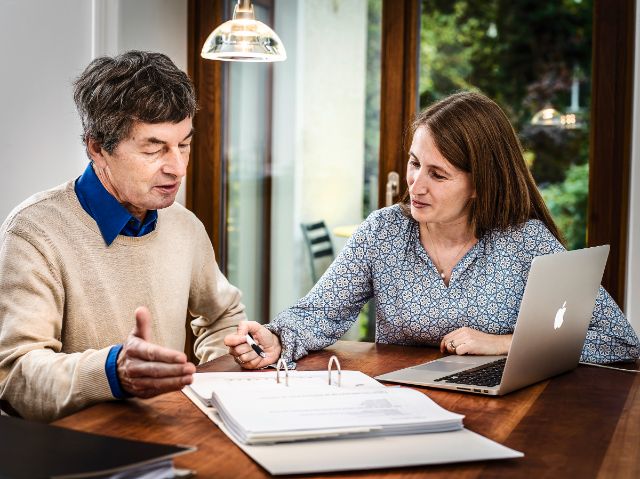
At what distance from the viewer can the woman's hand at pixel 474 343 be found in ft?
6.25

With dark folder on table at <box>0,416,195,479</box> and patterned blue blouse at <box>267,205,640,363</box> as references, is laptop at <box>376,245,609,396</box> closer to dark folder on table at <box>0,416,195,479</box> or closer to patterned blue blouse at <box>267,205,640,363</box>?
patterned blue blouse at <box>267,205,640,363</box>

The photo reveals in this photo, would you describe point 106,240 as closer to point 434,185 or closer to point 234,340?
point 234,340

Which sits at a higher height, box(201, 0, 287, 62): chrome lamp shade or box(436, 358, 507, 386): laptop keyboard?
box(201, 0, 287, 62): chrome lamp shade

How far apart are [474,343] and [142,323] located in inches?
33.1

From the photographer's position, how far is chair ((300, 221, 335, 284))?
3838 mm

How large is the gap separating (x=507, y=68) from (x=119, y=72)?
154 inches

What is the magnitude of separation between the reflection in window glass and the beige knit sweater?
1.88 m

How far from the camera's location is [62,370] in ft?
4.84

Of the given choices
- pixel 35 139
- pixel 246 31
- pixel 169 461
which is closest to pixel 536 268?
pixel 169 461

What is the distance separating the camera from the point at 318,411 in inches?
50.6

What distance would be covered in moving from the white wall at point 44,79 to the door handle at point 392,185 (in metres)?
1.16

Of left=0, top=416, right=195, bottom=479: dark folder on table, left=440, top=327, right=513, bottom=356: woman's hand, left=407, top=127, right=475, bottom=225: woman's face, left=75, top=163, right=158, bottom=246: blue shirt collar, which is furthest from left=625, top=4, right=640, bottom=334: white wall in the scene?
left=0, top=416, right=195, bottom=479: dark folder on table

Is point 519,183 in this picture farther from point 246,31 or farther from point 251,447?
point 251,447

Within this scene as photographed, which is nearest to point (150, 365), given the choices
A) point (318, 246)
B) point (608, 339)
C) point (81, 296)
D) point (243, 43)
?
point (81, 296)
